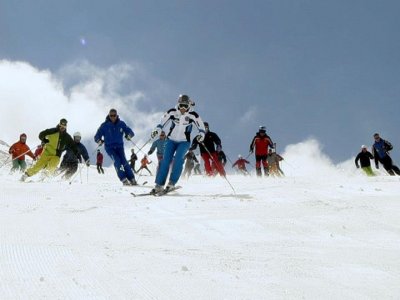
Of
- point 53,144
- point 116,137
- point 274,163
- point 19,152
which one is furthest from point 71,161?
point 274,163

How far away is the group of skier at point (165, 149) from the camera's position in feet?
33.9

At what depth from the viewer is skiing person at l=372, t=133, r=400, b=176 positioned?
64.0 ft

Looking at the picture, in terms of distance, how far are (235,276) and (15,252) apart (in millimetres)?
1840

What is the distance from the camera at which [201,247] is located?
479 centimetres

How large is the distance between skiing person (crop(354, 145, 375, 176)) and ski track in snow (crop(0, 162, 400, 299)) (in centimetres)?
1244

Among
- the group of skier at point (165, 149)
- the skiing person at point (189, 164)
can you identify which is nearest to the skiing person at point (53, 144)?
the group of skier at point (165, 149)

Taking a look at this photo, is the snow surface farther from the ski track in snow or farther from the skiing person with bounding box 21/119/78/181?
the skiing person with bounding box 21/119/78/181

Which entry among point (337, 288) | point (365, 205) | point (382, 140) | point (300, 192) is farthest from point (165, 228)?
point (382, 140)

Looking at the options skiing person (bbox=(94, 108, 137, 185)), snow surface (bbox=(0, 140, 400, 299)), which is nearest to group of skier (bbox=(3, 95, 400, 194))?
skiing person (bbox=(94, 108, 137, 185))

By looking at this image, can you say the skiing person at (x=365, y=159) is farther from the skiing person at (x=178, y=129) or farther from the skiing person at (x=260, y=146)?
the skiing person at (x=178, y=129)

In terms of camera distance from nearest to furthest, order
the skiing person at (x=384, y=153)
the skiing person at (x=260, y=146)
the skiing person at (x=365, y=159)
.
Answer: the skiing person at (x=260, y=146), the skiing person at (x=384, y=153), the skiing person at (x=365, y=159)

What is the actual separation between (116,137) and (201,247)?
8.61 m

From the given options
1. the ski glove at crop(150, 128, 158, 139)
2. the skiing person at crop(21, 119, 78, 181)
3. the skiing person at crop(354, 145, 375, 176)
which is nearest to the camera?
the ski glove at crop(150, 128, 158, 139)

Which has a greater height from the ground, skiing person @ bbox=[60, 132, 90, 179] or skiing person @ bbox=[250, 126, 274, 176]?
skiing person @ bbox=[250, 126, 274, 176]
